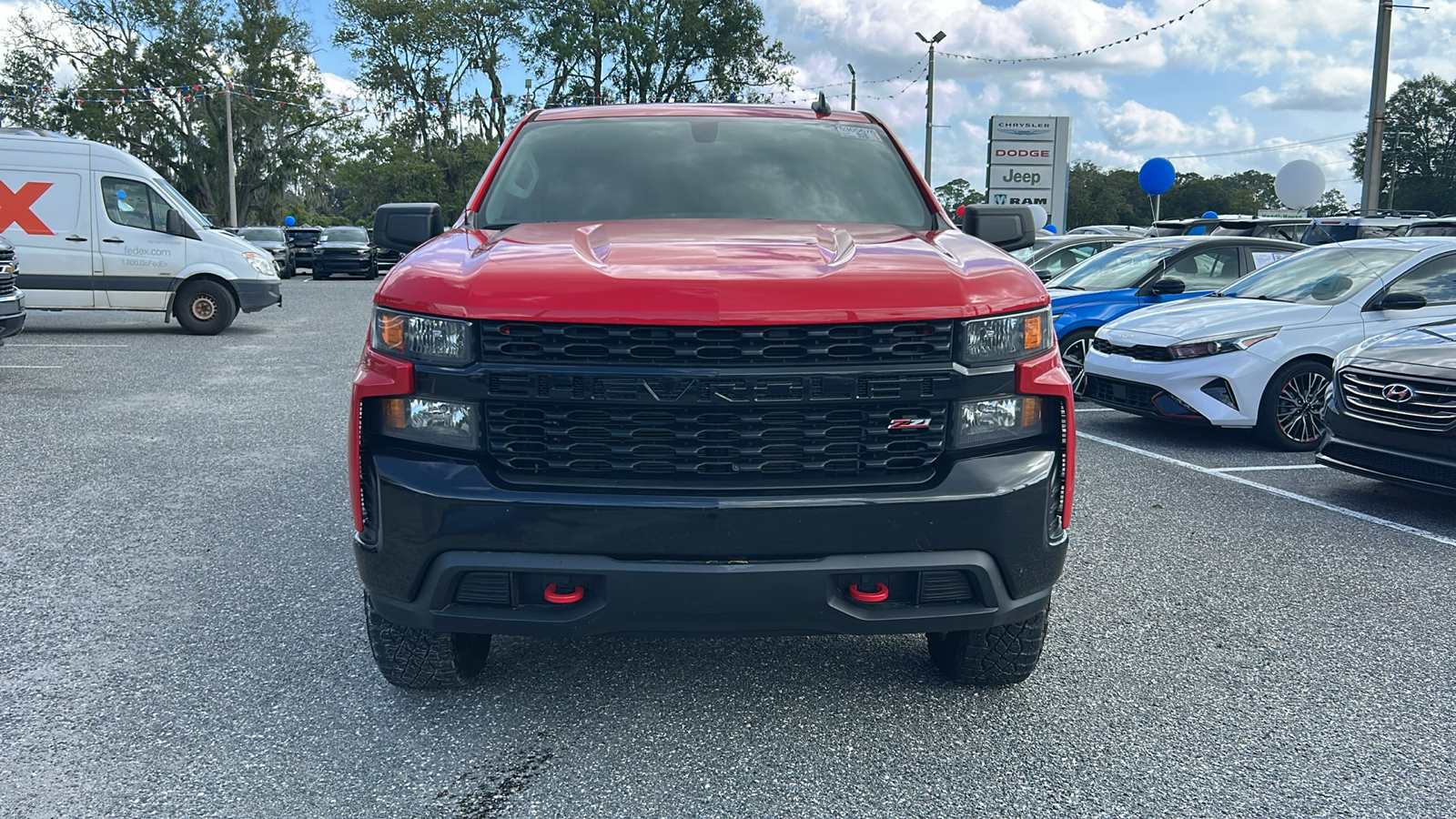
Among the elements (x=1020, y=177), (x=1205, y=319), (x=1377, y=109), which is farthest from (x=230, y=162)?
(x=1205, y=319)

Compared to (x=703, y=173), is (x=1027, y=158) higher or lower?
higher

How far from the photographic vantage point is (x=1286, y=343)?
7.75 m

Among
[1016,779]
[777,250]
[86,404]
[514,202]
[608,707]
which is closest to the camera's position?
[1016,779]

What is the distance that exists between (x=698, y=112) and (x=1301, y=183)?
2746 cm

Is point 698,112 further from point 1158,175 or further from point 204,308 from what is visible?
point 1158,175

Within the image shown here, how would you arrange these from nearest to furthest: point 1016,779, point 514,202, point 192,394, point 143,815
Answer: point 143,815 < point 1016,779 < point 514,202 < point 192,394

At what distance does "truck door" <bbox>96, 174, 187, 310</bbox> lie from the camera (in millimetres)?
14828

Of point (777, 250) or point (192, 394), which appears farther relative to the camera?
point (192, 394)

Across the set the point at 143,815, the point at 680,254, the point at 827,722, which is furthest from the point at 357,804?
the point at 680,254

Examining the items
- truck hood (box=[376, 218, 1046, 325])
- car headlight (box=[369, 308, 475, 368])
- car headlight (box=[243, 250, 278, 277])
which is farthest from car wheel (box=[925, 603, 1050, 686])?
car headlight (box=[243, 250, 278, 277])

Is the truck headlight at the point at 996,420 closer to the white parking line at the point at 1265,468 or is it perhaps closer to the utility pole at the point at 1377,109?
the white parking line at the point at 1265,468

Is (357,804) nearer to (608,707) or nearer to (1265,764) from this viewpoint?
(608,707)

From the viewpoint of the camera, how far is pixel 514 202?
4117 mm

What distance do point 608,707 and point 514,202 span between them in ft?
6.06
